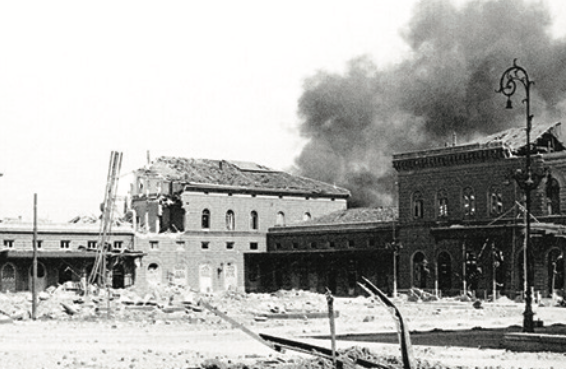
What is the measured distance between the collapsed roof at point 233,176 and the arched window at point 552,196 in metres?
25.7

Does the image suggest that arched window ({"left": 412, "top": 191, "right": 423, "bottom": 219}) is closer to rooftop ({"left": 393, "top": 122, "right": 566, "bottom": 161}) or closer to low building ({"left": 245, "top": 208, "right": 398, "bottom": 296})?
low building ({"left": 245, "top": 208, "right": 398, "bottom": 296})

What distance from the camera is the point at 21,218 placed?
69.9m

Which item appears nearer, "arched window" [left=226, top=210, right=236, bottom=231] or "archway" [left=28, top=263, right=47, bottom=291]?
"archway" [left=28, top=263, right=47, bottom=291]

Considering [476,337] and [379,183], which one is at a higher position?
[379,183]

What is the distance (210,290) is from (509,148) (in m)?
24.5

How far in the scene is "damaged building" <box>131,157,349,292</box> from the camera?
7206 centimetres

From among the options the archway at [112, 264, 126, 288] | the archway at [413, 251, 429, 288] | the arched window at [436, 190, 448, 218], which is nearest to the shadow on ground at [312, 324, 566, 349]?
the arched window at [436, 190, 448, 218]

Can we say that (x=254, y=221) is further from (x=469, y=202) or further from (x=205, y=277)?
(x=469, y=202)

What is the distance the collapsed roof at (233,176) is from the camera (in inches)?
2948

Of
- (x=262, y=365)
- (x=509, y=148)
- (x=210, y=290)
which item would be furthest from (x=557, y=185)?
(x=262, y=365)

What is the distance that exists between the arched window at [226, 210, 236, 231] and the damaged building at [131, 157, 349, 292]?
74 mm

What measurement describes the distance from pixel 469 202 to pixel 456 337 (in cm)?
3210

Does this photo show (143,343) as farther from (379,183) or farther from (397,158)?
(379,183)

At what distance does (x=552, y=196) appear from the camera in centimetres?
5753
